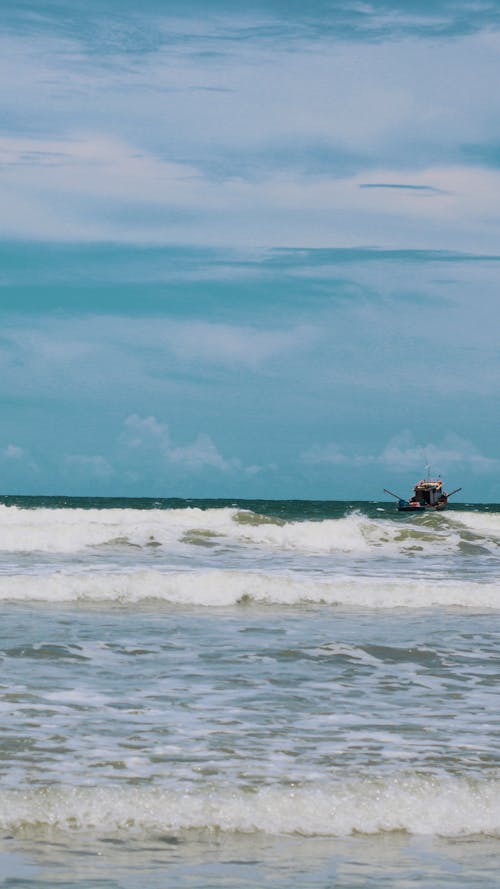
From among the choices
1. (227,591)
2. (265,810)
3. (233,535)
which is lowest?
(265,810)

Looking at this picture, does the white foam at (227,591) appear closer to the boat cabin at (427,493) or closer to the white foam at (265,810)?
the white foam at (265,810)

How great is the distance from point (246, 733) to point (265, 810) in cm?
206

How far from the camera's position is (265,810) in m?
7.18

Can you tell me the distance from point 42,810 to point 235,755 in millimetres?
1959

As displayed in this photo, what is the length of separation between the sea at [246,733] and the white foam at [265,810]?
2 centimetres

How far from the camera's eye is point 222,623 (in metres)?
16.2

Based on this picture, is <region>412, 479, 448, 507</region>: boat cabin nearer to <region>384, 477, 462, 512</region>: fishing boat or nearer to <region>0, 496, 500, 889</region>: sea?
<region>384, 477, 462, 512</region>: fishing boat

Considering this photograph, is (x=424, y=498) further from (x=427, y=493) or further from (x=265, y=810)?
(x=265, y=810)

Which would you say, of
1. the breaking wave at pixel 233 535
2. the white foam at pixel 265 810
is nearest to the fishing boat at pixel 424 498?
the breaking wave at pixel 233 535

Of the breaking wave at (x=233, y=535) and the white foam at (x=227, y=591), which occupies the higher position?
the breaking wave at (x=233, y=535)

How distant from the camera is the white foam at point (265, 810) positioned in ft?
22.8

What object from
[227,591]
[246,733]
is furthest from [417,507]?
[246,733]

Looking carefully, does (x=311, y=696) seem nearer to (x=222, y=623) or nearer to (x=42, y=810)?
(x=42, y=810)

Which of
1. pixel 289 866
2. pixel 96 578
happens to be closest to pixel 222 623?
pixel 96 578
